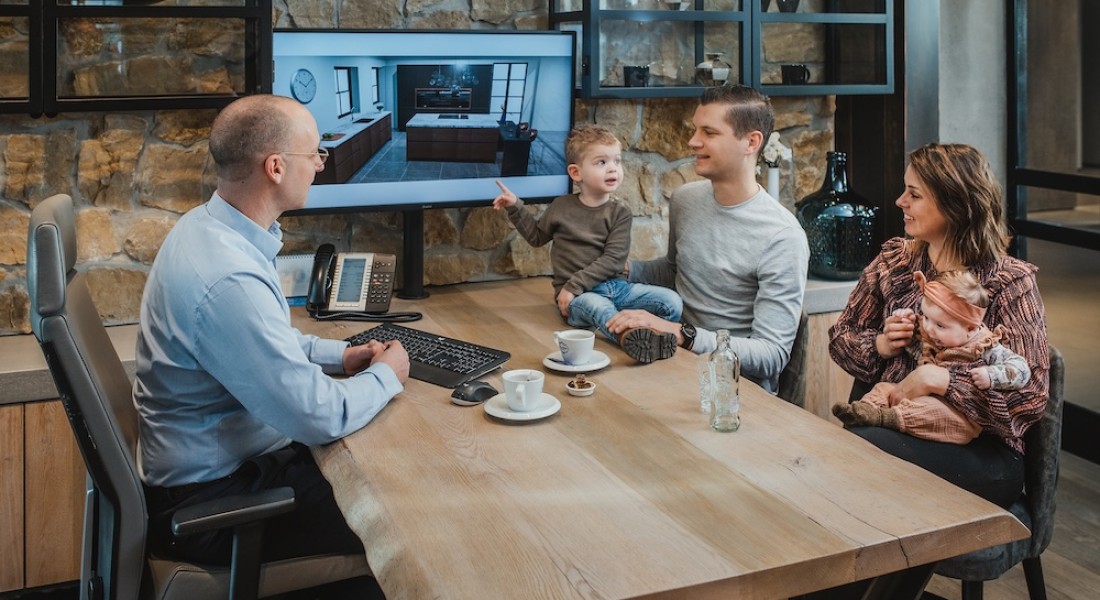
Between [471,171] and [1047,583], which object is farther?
[471,171]

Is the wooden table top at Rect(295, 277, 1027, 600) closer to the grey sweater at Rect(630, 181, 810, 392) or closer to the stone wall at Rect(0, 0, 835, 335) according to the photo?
the grey sweater at Rect(630, 181, 810, 392)

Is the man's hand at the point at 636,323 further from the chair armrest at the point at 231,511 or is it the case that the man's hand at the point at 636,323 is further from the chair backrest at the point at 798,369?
the chair armrest at the point at 231,511

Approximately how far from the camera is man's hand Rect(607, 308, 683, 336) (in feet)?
8.04

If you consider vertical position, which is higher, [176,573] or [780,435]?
[780,435]

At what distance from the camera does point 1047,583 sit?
9.16 feet

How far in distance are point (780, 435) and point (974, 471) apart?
58 cm

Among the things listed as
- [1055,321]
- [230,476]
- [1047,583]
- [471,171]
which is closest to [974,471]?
[1047,583]

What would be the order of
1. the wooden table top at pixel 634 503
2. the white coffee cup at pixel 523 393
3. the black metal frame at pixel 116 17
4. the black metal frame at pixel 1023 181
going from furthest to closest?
the black metal frame at pixel 1023 181 < the black metal frame at pixel 116 17 < the white coffee cup at pixel 523 393 < the wooden table top at pixel 634 503

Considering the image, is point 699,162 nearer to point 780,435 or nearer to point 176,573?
point 780,435

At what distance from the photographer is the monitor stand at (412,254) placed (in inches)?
128

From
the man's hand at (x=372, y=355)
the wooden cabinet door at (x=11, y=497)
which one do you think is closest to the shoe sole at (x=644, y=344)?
the man's hand at (x=372, y=355)

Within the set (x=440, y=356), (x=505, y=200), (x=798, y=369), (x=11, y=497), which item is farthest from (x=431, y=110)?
(x=11, y=497)

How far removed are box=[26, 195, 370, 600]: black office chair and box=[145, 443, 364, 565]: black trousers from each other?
25 mm

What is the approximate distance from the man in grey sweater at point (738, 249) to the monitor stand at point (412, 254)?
0.82m
